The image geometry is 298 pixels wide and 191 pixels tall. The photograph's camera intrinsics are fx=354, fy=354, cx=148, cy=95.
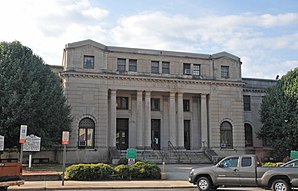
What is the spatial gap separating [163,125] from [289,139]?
47.8 feet

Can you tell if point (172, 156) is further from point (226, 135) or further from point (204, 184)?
point (204, 184)

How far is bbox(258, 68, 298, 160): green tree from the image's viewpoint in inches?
1534

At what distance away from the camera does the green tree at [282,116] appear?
3897cm

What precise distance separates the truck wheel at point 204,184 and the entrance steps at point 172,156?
19056mm

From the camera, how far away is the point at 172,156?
38.7m

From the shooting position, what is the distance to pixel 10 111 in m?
28.8

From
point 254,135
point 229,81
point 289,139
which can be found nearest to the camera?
point 289,139

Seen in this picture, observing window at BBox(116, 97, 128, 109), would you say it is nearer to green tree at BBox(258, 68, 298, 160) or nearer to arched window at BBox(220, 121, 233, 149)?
arched window at BBox(220, 121, 233, 149)

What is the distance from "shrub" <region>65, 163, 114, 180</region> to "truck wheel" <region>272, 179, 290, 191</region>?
1037 cm

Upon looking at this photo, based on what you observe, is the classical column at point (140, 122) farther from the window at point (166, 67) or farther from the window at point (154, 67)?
the window at point (166, 67)

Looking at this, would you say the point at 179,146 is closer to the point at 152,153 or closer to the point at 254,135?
the point at 152,153

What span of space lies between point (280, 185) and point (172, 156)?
2273 cm

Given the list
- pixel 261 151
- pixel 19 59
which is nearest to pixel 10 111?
pixel 19 59

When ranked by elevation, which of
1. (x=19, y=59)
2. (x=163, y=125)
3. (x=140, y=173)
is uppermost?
(x=19, y=59)
